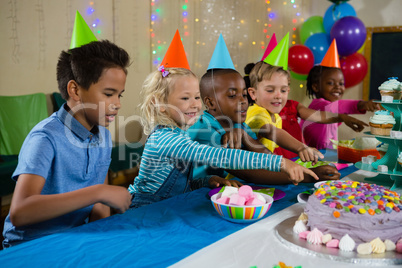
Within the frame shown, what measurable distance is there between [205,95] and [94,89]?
28.6 inches

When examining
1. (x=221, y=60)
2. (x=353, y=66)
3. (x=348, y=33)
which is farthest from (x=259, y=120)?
(x=353, y=66)

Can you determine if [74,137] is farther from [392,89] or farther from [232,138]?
[392,89]

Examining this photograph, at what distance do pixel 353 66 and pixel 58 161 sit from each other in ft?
11.8

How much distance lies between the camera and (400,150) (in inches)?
50.8

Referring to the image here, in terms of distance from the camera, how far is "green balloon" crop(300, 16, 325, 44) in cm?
425

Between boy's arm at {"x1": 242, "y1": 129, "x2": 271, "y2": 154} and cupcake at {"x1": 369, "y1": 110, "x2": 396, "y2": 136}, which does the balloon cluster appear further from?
cupcake at {"x1": 369, "y1": 110, "x2": 396, "y2": 136}

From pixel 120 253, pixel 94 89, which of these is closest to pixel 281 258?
pixel 120 253

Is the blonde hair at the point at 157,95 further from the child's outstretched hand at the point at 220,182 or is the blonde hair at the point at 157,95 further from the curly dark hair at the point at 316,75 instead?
the curly dark hair at the point at 316,75

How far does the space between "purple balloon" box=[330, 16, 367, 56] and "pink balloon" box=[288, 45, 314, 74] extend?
296 millimetres

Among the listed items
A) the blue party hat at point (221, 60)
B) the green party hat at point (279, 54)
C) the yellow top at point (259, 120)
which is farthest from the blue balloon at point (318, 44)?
the blue party hat at point (221, 60)

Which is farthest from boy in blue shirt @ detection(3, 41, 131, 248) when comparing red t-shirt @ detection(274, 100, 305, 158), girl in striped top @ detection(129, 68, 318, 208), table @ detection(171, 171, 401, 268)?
red t-shirt @ detection(274, 100, 305, 158)

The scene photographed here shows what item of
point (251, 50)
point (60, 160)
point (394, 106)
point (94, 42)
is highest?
point (251, 50)

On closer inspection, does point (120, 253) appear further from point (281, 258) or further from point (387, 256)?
point (387, 256)

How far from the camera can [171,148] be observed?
3.85ft
